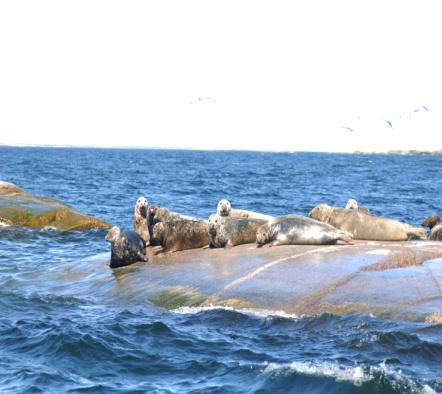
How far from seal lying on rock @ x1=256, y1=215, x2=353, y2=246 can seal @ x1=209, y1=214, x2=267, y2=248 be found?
2.19ft

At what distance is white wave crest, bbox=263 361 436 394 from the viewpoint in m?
8.48

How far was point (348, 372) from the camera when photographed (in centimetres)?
896

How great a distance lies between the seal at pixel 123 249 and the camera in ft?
48.5

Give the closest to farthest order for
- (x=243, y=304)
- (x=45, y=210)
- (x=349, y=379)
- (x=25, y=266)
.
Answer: (x=349, y=379), (x=243, y=304), (x=25, y=266), (x=45, y=210)

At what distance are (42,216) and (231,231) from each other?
9.17 metres

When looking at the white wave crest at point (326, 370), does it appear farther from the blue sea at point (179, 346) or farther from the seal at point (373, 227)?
the seal at point (373, 227)

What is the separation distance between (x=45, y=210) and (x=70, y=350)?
13.0m

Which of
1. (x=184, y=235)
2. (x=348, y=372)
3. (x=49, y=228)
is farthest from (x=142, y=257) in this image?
(x=49, y=228)

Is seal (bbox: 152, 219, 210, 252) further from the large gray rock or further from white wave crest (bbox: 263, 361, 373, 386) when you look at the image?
white wave crest (bbox: 263, 361, 373, 386)

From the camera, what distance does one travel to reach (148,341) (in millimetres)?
10719

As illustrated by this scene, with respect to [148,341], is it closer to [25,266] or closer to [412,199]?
[25,266]

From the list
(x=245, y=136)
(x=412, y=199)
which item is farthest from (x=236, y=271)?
(x=245, y=136)

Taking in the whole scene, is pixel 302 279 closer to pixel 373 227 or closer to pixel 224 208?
pixel 373 227

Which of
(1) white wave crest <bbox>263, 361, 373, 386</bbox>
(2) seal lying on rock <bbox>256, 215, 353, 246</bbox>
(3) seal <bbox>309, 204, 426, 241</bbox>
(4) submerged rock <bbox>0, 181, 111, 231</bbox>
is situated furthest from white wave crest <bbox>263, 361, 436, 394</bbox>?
(4) submerged rock <bbox>0, 181, 111, 231</bbox>
